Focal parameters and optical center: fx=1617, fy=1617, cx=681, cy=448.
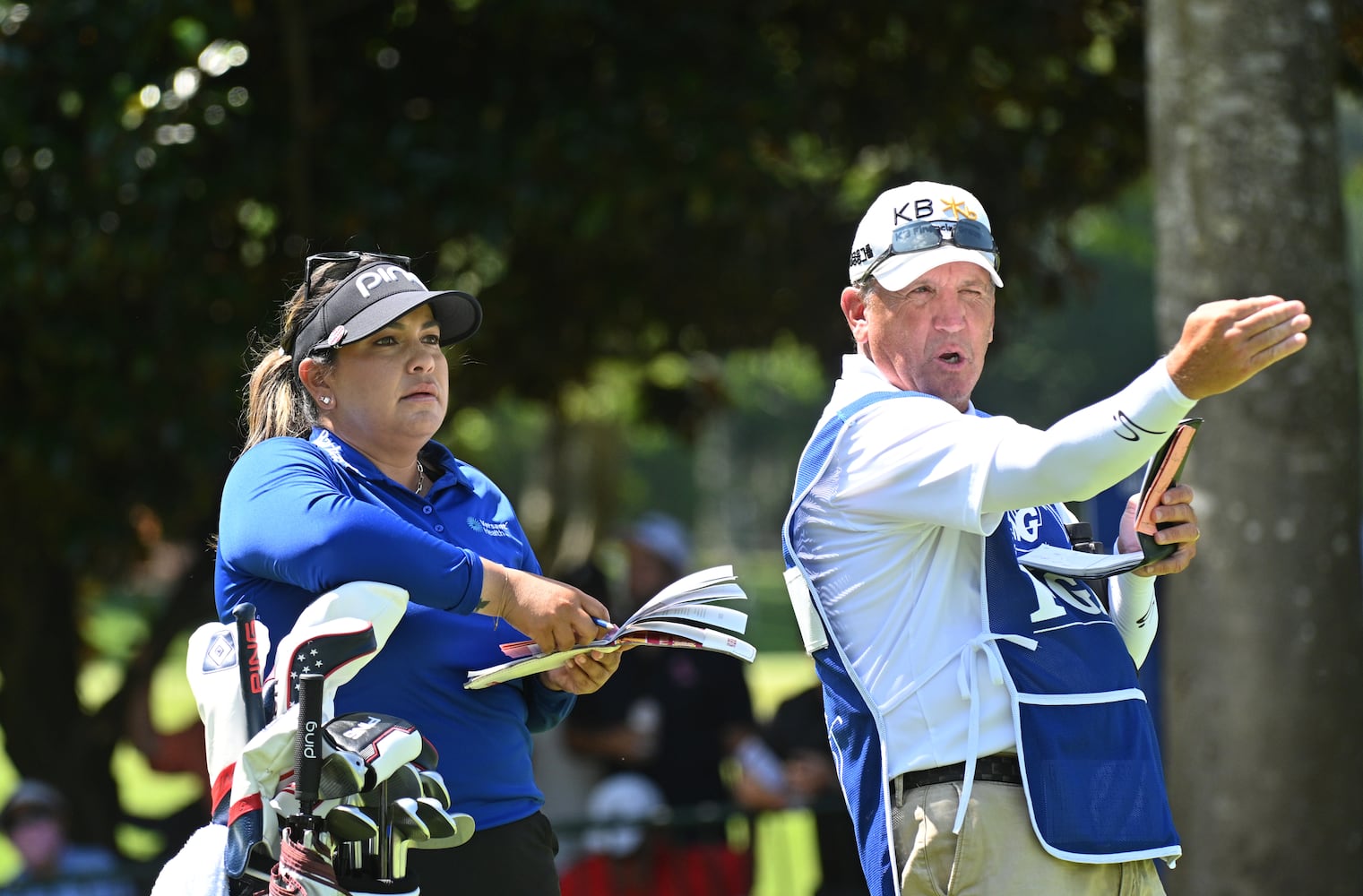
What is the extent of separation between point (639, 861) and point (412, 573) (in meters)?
4.56

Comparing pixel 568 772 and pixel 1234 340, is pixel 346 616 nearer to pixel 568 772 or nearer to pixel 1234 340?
pixel 1234 340

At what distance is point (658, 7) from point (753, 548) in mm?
65603

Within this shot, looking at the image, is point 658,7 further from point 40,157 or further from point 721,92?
point 40,157

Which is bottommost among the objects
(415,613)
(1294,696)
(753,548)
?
(753,548)

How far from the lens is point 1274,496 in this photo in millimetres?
5520

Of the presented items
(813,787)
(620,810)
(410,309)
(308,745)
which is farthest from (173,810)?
(308,745)

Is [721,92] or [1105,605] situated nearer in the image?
[1105,605]

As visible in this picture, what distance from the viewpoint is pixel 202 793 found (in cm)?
812

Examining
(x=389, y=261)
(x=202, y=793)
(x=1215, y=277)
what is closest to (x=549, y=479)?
(x=202, y=793)

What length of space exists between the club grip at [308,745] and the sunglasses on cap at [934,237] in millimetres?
1284

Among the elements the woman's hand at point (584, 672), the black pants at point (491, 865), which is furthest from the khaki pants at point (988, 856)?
the black pants at point (491, 865)

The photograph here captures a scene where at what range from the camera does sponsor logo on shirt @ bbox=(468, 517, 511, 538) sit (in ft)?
10.7

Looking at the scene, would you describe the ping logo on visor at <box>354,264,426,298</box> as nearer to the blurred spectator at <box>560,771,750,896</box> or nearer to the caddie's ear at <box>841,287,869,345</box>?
the caddie's ear at <box>841,287,869,345</box>

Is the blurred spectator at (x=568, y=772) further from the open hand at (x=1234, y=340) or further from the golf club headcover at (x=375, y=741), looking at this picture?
the open hand at (x=1234, y=340)
